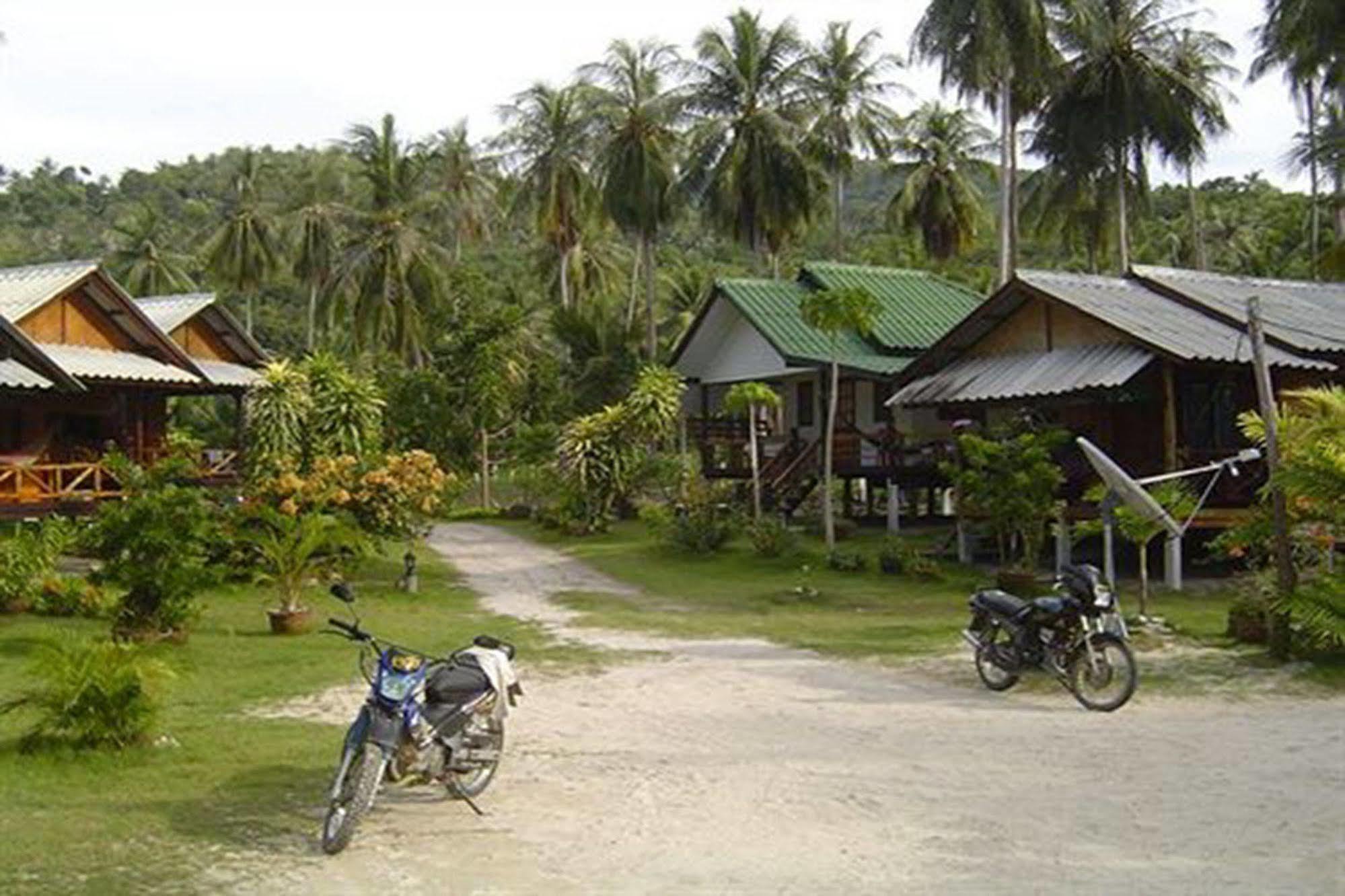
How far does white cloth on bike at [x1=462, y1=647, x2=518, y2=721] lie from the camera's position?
784 centimetres

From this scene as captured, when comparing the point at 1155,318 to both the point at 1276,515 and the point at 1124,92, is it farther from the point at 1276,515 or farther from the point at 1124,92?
the point at 1124,92

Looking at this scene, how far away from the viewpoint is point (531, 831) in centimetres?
721

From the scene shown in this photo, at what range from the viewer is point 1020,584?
62.5 feet

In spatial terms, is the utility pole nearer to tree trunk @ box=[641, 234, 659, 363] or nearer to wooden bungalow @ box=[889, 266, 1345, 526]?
wooden bungalow @ box=[889, 266, 1345, 526]

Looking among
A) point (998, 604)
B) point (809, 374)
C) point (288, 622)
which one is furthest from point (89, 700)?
point (809, 374)

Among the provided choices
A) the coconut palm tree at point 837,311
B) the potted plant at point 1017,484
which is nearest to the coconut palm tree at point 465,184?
the coconut palm tree at point 837,311

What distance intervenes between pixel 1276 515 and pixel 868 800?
7289 mm

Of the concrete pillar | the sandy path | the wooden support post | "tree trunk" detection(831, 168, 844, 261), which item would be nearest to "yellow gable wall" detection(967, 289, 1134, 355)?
the wooden support post

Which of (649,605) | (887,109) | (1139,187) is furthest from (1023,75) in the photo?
(649,605)

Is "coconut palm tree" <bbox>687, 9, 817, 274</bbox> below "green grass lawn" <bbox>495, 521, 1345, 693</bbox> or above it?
above

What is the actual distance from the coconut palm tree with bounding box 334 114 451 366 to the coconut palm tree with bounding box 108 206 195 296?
1363 cm

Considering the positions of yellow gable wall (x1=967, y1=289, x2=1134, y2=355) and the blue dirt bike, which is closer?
the blue dirt bike

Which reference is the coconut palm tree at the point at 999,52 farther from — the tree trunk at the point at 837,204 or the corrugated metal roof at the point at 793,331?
the tree trunk at the point at 837,204

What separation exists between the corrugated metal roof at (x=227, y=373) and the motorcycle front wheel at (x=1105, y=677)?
70.6ft
